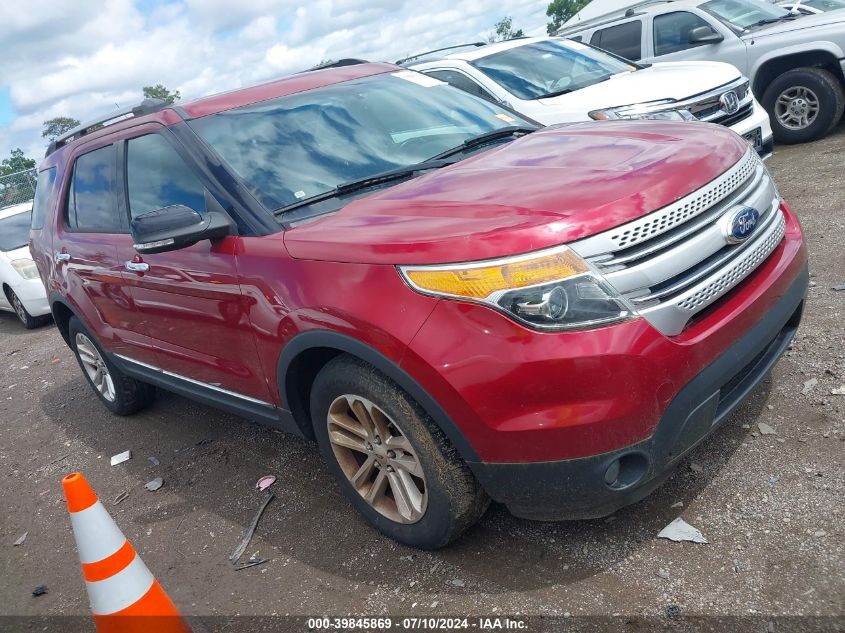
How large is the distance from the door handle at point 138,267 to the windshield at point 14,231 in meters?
6.39

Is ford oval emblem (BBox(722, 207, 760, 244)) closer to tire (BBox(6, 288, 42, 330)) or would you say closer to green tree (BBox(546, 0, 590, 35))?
tire (BBox(6, 288, 42, 330))

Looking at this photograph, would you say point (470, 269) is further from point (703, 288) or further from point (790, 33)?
point (790, 33)

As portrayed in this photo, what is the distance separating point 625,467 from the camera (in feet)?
7.91

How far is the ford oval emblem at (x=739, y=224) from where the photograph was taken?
2.59 meters

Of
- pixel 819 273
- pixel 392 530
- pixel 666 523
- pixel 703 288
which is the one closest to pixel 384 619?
pixel 392 530

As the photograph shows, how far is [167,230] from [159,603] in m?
1.41

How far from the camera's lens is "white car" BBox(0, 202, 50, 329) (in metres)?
8.95

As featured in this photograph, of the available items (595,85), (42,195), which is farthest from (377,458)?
(595,85)

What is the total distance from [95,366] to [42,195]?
1295 mm

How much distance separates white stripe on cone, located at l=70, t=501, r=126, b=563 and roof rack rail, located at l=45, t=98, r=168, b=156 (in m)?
2.18

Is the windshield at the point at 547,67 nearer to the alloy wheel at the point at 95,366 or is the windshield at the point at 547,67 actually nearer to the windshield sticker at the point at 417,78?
the windshield sticker at the point at 417,78

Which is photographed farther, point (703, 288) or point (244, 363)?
point (244, 363)

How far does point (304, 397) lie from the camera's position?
10.4ft

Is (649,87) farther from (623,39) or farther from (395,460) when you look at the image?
(395,460)
